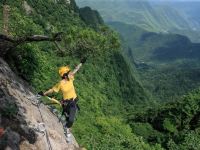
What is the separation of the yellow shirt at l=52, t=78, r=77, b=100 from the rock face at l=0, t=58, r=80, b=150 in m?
1.61

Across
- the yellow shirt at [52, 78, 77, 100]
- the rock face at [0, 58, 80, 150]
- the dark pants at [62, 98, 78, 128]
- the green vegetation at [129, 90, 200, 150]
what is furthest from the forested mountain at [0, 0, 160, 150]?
the green vegetation at [129, 90, 200, 150]

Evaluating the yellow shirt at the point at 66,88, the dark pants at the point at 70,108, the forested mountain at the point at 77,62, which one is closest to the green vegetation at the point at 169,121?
the forested mountain at the point at 77,62

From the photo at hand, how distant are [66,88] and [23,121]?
2411mm

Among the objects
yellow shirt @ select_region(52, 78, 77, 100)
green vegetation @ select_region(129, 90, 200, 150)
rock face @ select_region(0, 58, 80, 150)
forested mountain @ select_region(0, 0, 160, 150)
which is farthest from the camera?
green vegetation @ select_region(129, 90, 200, 150)

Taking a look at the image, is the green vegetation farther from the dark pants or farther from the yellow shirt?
the yellow shirt

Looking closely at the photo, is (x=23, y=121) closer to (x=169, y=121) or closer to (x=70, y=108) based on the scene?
(x=70, y=108)

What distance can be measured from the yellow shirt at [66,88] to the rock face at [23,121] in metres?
1.61

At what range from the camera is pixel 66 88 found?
19328 millimetres

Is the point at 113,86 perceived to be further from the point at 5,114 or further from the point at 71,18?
the point at 5,114

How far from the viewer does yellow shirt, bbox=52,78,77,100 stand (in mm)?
19056

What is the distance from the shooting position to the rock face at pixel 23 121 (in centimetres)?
1695

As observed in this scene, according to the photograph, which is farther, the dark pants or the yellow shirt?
the dark pants

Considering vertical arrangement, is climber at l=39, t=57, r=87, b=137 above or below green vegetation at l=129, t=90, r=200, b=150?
above

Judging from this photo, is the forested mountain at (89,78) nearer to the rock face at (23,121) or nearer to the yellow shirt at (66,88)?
the rock face at (23,121)
